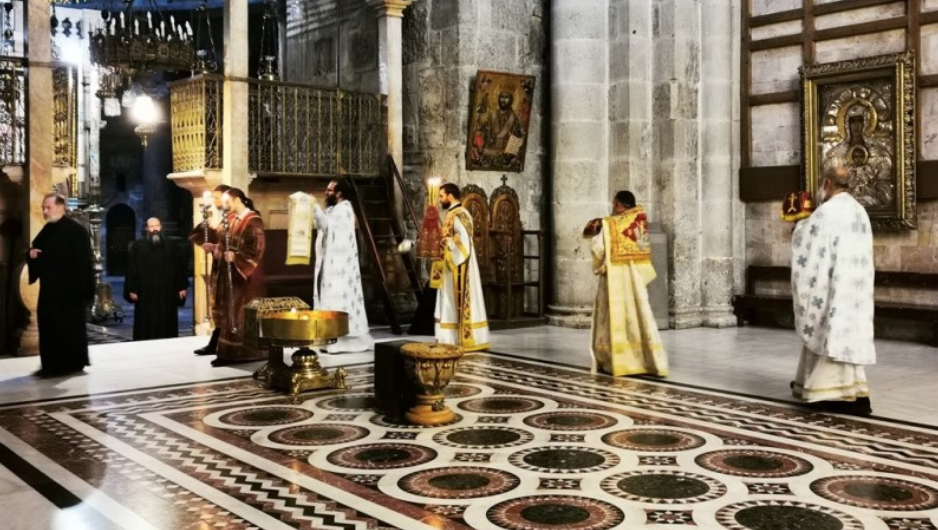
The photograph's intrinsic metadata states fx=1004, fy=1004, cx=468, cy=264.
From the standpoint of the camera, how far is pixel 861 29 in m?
11.1

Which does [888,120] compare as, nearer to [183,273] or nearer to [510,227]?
[510,227]

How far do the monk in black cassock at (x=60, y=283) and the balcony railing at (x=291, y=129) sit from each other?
2.88m

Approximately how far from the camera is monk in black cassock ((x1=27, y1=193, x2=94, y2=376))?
796 cm

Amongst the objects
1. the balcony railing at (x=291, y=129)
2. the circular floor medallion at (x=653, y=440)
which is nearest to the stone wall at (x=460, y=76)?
the balcony railing at (x=291, y=129)

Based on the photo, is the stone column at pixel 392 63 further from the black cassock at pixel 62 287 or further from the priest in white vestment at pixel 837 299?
the priest in white vestment at pixel 837 299

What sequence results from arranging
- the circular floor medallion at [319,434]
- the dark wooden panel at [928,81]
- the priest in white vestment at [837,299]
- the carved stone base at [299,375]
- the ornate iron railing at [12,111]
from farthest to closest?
the dark wooden panel at [928,81], the ornate iron railing at [12,111], the carved stone base at [299,375], the priest in white vestment at [837,299], the circular floor medallion at [319,434]

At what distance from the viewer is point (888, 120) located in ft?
35.5

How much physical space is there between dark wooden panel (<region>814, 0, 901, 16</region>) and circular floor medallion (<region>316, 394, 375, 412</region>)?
7.46 metres

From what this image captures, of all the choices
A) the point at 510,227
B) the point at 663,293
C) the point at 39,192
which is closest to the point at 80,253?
the point at 39,192

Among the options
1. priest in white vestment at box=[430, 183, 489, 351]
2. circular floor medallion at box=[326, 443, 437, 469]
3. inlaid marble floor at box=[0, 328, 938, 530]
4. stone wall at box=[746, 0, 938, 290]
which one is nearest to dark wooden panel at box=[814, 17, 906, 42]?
stone wall at box=[746, 0, 938, 290]

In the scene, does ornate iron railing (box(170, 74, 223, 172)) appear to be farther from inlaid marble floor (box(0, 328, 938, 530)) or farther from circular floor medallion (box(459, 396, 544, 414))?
circular floor medallion (box(459, 396, 544, 414))

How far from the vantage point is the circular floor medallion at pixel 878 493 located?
14.7 feet

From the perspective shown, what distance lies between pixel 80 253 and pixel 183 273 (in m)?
3.04

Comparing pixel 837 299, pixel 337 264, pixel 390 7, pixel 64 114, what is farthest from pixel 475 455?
pixel 390 7
